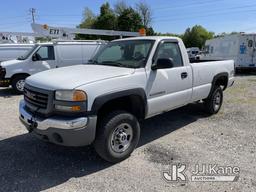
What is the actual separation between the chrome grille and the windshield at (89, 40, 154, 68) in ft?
4.78

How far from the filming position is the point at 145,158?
4.25m

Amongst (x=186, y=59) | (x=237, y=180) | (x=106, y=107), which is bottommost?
(x=237, y=180)

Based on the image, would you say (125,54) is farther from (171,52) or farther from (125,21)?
(125,21)

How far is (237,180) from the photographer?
3588mm

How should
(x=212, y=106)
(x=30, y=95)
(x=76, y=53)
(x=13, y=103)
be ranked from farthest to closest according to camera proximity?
1. (x=76, y=53)
2. (x=13, y=103)
3. (x=212, y=106)
4. (x=30, y=95)

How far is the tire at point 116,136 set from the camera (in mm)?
3770

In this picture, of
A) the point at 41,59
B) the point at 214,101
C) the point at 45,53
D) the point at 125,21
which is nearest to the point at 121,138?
the point at 214,101

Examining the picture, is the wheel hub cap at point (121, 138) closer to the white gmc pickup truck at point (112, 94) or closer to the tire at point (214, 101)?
the white gmc pickup truck at point (112, 94)

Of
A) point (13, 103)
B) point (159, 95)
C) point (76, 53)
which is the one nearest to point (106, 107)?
point (159, 95)

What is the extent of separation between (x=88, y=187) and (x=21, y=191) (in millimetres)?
856

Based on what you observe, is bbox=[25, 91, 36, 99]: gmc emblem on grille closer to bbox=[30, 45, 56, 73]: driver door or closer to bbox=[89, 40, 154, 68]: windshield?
bbox=[89, 40, 154, 68]: windshield

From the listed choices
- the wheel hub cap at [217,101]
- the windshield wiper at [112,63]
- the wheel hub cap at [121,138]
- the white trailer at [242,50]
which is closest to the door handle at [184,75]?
the windshield wiper at [112,63]

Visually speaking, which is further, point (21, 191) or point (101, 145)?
point (101, 145)

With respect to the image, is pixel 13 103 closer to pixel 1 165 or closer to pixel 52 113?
pixel 1 165
